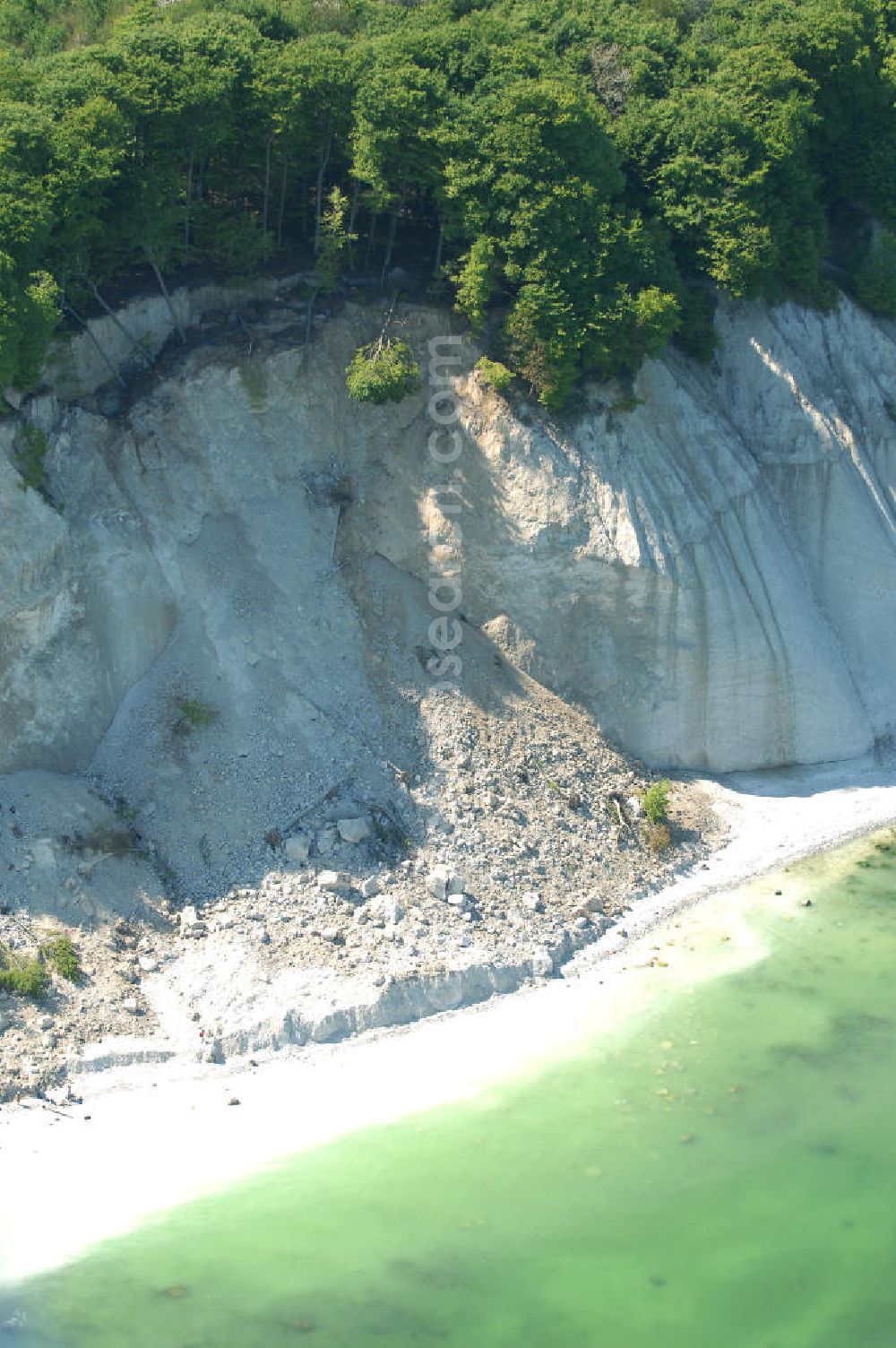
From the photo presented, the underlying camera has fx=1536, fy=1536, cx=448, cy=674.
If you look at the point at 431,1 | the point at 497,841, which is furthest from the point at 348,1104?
the point at 431,1

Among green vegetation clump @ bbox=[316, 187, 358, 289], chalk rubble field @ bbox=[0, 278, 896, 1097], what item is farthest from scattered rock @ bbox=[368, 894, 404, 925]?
green vegetation clump @ bbox=[316, 187, 358, 289]

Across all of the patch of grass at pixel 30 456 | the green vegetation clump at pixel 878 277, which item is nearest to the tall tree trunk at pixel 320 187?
the patch of grass at pixel 30 456

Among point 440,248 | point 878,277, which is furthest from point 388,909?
point 878,277

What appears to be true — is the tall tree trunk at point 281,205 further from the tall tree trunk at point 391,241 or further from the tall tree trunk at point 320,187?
the tall tree trunk at point 391,241

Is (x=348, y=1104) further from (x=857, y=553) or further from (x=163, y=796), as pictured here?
(x=857, y=553)

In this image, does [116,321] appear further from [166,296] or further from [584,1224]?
[584,1224]
